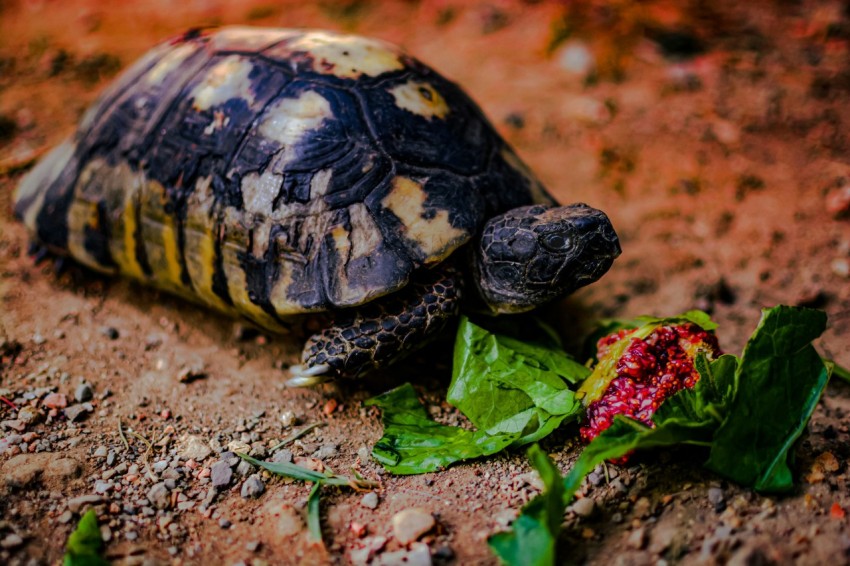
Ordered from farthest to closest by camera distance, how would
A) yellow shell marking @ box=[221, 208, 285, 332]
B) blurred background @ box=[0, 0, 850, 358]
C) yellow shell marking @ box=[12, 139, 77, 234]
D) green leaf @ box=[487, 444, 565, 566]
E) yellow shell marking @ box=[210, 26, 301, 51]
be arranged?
blurred background @ box=[0, 0, 850, 358], yellow shell marking @ box=[12, 139, 77, 234], yellow shell marking @ box=[210, 26, 301, 51], yellow shell marking @ box=[221, 208, 285, 332], green leaf @ box=[487, 444, 565, 566]

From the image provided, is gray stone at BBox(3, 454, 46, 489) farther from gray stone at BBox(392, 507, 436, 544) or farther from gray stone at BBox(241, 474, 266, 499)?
gray stone at BBox(392, 507, 436, 544)

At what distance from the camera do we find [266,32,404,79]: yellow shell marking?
279cm

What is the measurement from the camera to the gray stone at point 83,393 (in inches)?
104

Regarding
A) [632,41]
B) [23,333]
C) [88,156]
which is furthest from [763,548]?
[632,41]

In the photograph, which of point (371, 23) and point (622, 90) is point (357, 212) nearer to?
point (622, 90)

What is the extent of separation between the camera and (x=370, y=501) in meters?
2.16

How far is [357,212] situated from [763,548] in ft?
5.71

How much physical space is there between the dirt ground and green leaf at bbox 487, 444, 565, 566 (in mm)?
124

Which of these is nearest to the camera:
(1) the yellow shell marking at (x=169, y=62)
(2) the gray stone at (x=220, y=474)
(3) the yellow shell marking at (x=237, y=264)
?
(2) the gray stone at (x=220, y=474)

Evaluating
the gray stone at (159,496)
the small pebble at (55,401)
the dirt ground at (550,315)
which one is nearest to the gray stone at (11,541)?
the dirt ground at (550,315)

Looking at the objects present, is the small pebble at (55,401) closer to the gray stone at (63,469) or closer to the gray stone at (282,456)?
the gray stone at (63,469)

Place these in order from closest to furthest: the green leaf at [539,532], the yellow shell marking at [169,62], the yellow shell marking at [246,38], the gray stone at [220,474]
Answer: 1. the green leaf at [539,532]
2. the gray stone at [220,474]
3. the yellow shell marking at [246,38]
4. the yellow shell marking at [169,62]

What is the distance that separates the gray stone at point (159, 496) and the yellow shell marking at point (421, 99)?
1.73 metres

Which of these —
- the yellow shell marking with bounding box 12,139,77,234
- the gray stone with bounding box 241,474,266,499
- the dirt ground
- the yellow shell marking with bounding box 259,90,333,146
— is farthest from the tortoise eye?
the yellow shell marking with bounding box 12,139,77,234
